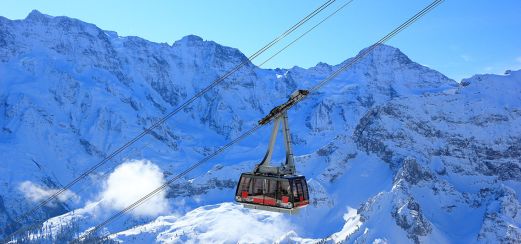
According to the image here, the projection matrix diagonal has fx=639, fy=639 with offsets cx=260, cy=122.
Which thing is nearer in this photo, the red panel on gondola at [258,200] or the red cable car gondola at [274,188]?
the red cable car gondola at [274,188]

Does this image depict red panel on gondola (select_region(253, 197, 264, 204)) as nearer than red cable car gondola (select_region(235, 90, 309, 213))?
No

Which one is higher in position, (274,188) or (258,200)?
(274,188)

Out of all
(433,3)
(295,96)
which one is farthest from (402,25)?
(295,96)

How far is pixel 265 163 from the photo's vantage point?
33938 mm

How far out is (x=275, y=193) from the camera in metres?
32.9

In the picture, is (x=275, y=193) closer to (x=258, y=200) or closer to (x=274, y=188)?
(x=274, y=188)

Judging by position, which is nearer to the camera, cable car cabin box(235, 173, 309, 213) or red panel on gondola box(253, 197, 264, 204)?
cable car cabin box(235, 173, 309, 213)

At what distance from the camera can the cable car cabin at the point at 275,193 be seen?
32500 mm

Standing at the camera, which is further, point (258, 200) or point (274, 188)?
point (258, 200)

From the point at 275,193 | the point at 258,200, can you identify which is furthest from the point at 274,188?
the point at 258,200

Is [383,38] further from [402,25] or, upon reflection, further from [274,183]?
[274,183]

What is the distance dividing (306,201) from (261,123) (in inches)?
251

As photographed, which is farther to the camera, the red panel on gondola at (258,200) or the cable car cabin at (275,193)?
the red panel on gondola at (258,200)

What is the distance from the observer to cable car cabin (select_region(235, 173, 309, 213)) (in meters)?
32.5
